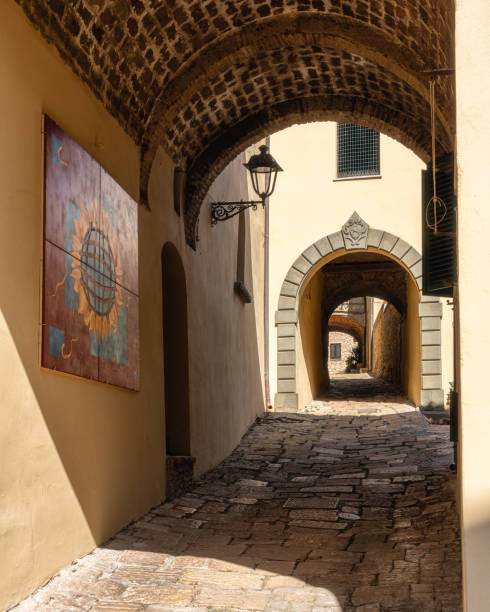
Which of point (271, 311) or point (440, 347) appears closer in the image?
point (440, 347)

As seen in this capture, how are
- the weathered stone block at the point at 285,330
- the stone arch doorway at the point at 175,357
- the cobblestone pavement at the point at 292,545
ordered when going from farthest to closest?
the weathered stone block at the point at 285,330, the stone arch doorway at the point at 175,357, the cobblestone pavement at the point at 292,545

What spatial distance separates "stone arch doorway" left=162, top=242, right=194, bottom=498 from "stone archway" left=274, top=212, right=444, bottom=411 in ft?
20.7

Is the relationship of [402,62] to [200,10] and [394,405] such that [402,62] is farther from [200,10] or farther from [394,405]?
[394,405]

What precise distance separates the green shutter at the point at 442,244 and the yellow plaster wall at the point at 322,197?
308 inches

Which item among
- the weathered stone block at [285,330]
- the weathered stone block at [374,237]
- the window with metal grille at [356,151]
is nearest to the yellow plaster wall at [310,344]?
the weathered stone block at [285,330]

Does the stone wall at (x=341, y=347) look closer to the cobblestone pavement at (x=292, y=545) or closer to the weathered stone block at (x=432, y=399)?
the weathered stone block at (x=432, y=399)

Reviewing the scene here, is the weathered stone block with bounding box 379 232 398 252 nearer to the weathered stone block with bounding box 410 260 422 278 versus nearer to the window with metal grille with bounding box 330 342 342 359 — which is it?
the weathered stone block with bounding box 410 260 422 278

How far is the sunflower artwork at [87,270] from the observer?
4371 mm

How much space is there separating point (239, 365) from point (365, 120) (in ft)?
13.6

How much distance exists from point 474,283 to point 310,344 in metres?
13.8

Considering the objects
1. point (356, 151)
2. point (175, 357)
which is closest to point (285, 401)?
point (356, 151)

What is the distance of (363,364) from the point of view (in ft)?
112

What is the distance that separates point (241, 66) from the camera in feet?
22.9

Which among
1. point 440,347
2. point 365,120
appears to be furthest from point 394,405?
point 365,120
